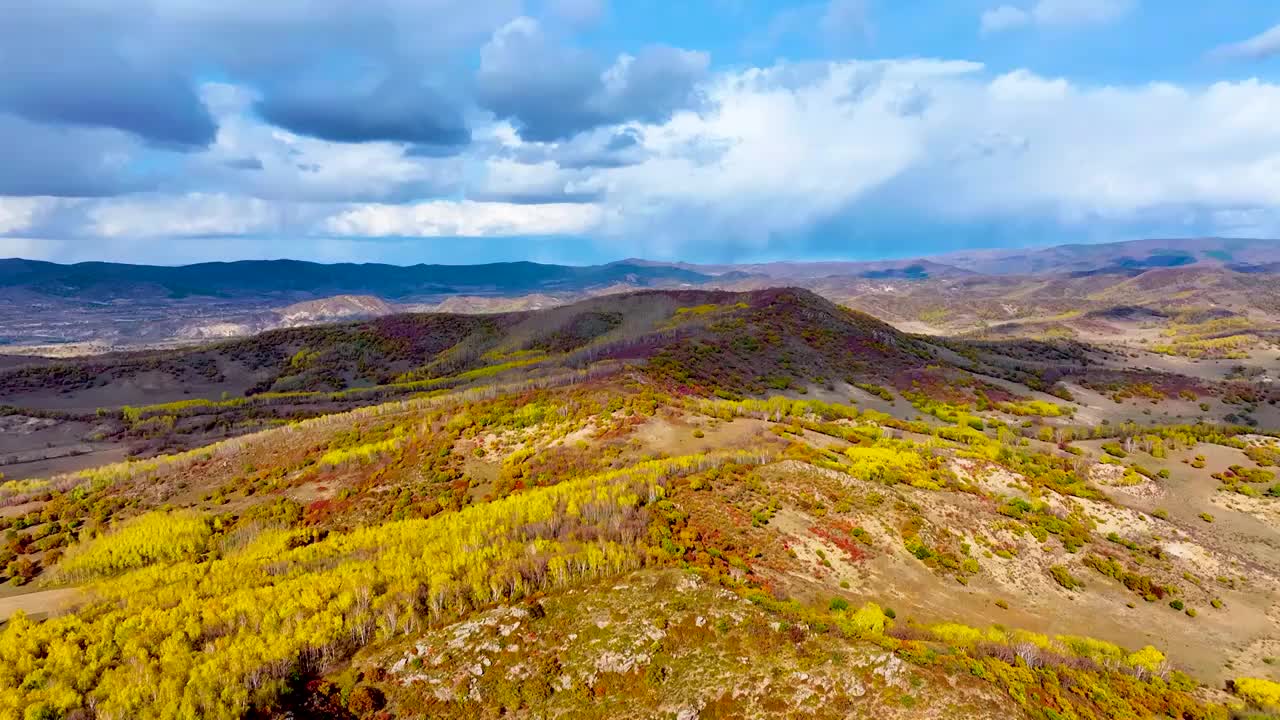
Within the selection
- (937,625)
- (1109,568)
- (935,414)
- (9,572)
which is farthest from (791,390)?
(9,572)

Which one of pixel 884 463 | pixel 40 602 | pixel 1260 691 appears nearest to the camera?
pixel 1260 691

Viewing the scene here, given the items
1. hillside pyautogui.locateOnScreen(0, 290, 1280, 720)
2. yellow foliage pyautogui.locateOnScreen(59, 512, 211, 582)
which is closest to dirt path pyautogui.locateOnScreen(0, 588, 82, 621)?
hillside pyautogui.locateOnScreen(0, 290, 1280, 720)

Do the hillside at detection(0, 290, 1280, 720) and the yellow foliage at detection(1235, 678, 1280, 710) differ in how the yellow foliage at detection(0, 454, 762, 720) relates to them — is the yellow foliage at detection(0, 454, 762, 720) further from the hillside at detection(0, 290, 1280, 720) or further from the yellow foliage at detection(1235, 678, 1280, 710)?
the yellow foliage at detection(1235, 678, 1280, 710)

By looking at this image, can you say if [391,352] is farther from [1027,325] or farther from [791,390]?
[1027,325]

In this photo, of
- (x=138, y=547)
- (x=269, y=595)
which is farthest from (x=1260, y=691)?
(x=138, y=547)

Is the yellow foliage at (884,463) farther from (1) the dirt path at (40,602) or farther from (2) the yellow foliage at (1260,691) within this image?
(1) the dirt path at (40,602)

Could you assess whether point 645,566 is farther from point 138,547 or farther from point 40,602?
point 138,547
